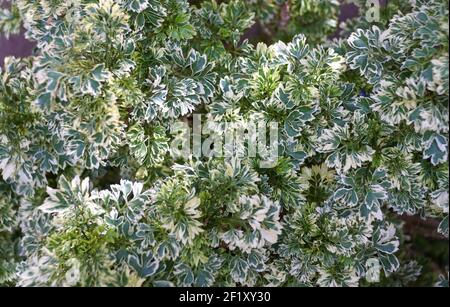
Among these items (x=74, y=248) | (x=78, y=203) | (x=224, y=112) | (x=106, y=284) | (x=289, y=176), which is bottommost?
(x=106, y=284)

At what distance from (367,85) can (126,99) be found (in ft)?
2.97

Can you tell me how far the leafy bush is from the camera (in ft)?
4.77

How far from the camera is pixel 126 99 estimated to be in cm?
158

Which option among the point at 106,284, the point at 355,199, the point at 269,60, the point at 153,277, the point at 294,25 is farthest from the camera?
the point at 294,25

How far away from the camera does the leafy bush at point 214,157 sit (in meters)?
1.46

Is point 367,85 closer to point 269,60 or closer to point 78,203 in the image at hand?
point 269,60

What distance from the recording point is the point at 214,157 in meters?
1.72

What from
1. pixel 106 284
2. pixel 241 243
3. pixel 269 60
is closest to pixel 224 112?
pixel 269 60

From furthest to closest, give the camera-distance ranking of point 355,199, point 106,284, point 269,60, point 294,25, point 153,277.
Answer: point 294,25 < point 269,60 < point 355,199 < point 153,277 < point 106,284

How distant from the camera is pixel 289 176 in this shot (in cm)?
166

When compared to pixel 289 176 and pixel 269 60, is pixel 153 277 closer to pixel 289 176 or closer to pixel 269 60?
pixel 289 176

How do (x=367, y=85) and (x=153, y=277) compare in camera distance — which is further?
(x=367, y=85)

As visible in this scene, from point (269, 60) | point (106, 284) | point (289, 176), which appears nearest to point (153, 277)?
point (106, 284)

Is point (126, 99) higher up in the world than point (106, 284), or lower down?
higher up
